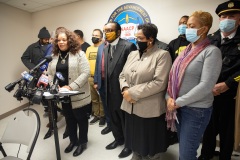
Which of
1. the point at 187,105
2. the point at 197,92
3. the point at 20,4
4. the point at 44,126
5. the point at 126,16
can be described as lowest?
the point at 44,126

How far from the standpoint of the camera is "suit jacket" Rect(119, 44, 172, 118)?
5.20 ft

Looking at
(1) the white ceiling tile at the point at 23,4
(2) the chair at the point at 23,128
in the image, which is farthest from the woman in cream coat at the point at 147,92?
(1) the white ceiling tile at the point at 23,4

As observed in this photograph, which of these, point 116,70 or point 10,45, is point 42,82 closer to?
point 116,70

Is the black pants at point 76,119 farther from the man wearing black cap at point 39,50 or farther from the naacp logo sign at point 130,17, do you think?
the naacp logo sign at point 130,17

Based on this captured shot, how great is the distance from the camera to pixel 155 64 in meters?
1.60

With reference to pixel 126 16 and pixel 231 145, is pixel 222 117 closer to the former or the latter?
pixel 231 145

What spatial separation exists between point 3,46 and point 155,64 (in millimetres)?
3519

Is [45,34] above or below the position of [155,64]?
above

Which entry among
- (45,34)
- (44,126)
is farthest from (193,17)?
(44,126)

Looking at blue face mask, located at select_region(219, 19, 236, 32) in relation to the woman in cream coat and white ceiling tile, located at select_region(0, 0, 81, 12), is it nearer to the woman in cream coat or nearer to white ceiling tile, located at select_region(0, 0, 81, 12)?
the woman in cream coat

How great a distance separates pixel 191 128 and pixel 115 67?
1116 millimetres

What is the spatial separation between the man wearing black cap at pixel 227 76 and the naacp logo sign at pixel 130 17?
1.56 meters

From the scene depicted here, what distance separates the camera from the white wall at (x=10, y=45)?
11.9 ft

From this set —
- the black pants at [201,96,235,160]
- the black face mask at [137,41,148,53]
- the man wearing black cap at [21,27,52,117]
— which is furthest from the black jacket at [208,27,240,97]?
the man wearing black cap at [21,27,52,117]
